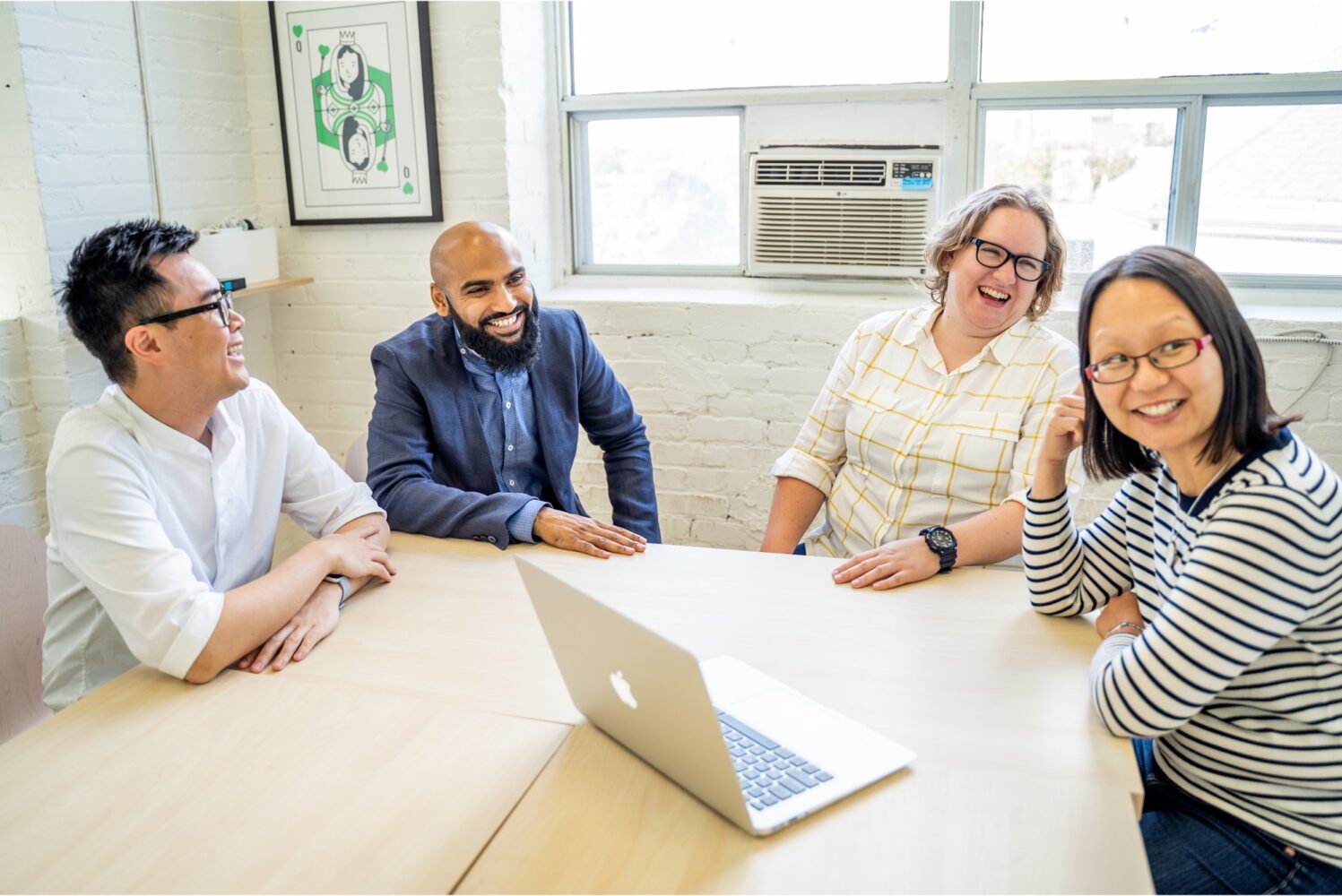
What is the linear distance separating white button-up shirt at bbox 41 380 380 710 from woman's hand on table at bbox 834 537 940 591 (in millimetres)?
882

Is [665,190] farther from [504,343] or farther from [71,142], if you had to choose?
[71,142]

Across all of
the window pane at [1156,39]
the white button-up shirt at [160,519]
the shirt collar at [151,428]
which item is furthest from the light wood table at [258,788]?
the window pane at [1156,39]

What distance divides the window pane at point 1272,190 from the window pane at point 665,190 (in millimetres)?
1332

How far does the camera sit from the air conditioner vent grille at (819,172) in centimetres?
294

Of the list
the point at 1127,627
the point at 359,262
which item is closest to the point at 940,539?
the point at 1127,627

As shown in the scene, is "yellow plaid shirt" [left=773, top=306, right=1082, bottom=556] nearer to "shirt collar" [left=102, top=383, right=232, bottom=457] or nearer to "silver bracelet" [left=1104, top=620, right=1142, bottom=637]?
"silver bracelet" [left=1104, top=620, right=1142, bottom=637]

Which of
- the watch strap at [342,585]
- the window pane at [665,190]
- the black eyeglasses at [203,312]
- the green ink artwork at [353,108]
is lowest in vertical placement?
the watch strap at [342,585]

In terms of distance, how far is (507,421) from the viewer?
2221 millimetres

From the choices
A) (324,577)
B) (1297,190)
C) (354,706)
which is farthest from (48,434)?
(1297,190)

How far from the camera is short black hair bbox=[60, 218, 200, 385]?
62.9 inches

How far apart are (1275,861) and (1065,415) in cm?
60

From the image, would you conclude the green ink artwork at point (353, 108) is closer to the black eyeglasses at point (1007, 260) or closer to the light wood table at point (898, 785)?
the black eyeglasses at point (1007, 260)

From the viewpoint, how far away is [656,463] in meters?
3.13

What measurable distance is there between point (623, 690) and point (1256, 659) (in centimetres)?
71
